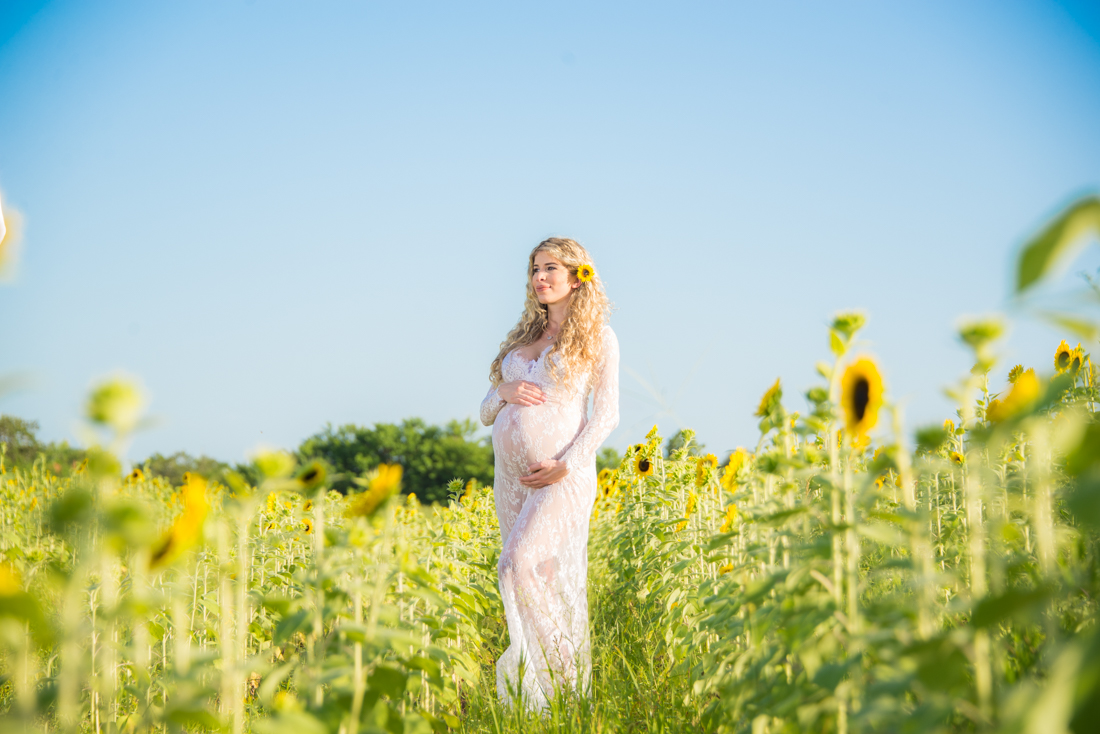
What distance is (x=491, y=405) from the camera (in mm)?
4051

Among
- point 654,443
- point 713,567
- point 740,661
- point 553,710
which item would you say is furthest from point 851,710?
point 654,443

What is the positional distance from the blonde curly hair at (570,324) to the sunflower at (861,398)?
7.93 feet

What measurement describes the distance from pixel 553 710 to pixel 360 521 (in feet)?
4.22

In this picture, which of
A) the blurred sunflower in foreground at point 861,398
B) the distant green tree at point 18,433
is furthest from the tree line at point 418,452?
the blurred sunflower in foreground at point 861,398

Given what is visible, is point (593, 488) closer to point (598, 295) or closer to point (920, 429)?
point (598, 295)

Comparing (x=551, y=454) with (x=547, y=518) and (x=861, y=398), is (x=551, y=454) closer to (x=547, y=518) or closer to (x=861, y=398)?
(x=547, y=518)

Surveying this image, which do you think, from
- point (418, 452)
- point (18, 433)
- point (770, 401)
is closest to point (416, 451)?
point (418, 452)

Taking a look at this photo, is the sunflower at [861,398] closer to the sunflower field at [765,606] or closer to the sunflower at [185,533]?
the sunflower field at [765,606]

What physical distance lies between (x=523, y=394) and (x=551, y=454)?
346 mm

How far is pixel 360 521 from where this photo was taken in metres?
1.63

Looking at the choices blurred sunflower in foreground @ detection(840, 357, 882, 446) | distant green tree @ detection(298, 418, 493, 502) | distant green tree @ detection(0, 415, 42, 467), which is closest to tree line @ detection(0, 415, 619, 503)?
distant green tree @ detection(298, 418, 493, 502)

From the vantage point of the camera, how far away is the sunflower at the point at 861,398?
53.1 inches

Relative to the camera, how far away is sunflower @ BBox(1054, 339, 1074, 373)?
366 cm

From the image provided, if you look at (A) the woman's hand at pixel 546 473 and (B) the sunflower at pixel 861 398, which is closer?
(B) the sunflower at pixel 861 398
